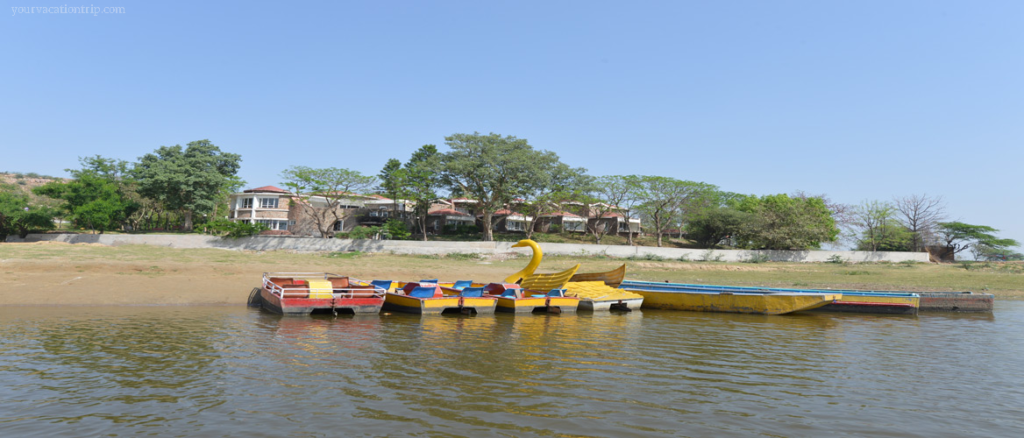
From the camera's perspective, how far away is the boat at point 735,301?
24.9m

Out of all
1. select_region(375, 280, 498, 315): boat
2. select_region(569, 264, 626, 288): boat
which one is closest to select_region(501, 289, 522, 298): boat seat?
select_region(375, 280, 498, 315): boat

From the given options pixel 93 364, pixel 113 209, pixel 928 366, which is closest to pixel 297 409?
pixel 93 364

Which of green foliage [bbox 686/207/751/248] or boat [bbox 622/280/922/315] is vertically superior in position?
green foliage [bbox 686/207/751/248]

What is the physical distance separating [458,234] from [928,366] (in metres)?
60.7

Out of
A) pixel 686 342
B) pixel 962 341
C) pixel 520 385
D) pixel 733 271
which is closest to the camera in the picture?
pixel 520 385

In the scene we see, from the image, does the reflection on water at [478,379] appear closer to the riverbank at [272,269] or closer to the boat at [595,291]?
the riverbank at [272,269]

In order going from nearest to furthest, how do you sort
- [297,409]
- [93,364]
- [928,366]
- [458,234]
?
1. [297,409]
2. [93,364]
3. [928,366]
4. [458,234]

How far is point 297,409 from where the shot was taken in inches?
346

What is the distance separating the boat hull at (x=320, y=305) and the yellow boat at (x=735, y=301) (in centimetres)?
1316

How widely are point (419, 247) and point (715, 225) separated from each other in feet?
132

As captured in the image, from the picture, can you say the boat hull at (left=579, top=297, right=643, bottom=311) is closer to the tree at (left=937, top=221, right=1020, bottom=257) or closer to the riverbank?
the riverbank

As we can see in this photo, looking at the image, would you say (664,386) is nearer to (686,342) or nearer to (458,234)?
(686,342)

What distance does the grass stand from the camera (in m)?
32.2

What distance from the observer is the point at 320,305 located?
20.2 metres
